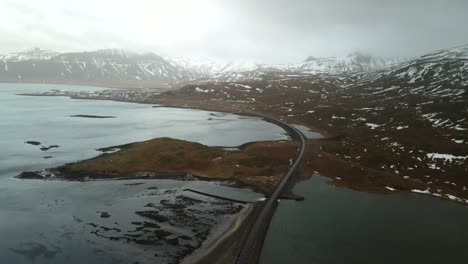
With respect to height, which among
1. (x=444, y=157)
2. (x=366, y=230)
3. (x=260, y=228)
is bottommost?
(x=260, y=228)

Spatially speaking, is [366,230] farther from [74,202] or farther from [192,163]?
[74,202]

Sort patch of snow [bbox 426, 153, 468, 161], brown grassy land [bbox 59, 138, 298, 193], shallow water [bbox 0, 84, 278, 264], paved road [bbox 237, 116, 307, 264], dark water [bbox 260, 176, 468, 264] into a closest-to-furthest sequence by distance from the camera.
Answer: paved road [bbox 237, 116, 307, 264], shallow water [bbox 0, 84, 278, 264], dark water [bbox 260, 176, 468, 264], brown grassy land [bbox 59, 138, 298, 193], patch of snow [bbox 426, 153, 468, 161]

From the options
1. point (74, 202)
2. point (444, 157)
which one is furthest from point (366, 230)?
point (74, 202)

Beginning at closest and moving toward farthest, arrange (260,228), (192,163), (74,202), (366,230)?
(260,228), (366,230), (74,202), (192,163)

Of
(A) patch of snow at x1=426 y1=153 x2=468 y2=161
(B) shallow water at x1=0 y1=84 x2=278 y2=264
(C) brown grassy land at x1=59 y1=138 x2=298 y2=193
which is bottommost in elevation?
(B) shallow water at x1=0 y1=84 x2=278 y2=264

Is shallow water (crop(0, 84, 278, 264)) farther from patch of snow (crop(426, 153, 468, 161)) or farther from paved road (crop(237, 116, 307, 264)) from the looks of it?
patch of snow (crop(426, 153, 468, 161))

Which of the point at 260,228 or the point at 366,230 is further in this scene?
the point at 366,230

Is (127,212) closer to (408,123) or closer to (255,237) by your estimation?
(255,237)

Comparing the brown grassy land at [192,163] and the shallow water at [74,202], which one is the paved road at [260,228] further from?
the shallow water at [74,202]

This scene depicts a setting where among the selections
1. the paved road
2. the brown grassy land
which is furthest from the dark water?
the brown grassy land

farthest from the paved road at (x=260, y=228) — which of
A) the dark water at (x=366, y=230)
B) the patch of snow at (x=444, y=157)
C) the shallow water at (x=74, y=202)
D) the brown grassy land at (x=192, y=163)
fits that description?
the patch of snow at (x=444, y=157)
